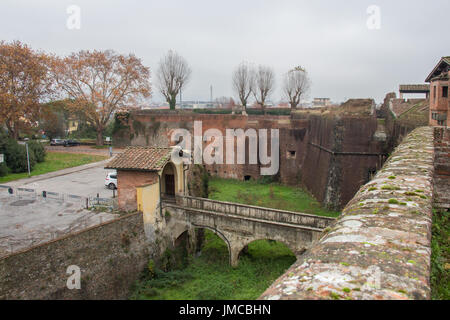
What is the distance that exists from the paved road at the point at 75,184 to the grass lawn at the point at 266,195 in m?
7.40

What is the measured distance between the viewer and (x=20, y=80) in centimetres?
2636

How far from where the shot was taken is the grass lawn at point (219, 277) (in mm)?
12273

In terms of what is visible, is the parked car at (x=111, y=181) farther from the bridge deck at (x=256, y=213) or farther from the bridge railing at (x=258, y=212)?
the bridge railing at (x=258, y=212)

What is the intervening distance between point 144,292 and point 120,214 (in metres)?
3.36

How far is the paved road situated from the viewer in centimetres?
1881

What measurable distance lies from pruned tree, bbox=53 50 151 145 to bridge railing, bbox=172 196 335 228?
21116 millimetres

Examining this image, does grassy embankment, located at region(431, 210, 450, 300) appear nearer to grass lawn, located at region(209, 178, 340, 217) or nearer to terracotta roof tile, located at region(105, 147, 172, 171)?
terracotta roof tile, located at region(105, 147, 172, 171)

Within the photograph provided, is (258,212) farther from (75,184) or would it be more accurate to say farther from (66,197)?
(75,184)

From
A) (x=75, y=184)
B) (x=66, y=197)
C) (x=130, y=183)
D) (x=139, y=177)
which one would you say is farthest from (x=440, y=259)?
(x=75, y=184)

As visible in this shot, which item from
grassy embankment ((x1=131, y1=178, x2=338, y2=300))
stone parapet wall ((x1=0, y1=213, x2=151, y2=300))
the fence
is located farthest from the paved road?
grassy embankment ((x1=131, y1=178, x2=338, y2=300))

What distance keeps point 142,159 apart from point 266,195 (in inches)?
477

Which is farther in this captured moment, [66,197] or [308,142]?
[308,142]
